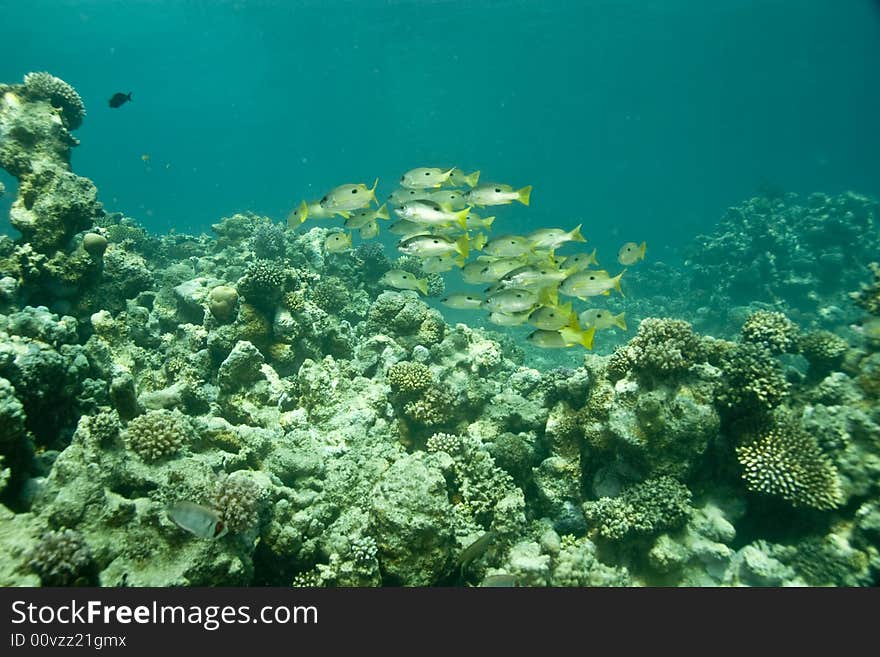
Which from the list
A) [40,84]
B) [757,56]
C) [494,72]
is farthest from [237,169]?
[40,84]

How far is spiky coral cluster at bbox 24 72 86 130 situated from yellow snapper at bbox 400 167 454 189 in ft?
27.1

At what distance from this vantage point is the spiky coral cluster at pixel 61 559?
3238 mm

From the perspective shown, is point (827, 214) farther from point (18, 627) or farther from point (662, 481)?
point (18, 627)

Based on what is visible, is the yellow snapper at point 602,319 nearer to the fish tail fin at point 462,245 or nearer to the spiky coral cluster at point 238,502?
the fish tail fin at point 462,245

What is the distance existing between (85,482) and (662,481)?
19.6 feet

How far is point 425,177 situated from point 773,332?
6.16 meters

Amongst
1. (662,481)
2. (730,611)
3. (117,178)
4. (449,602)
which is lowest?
(730,611)

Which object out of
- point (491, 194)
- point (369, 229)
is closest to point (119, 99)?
point (369, 229)

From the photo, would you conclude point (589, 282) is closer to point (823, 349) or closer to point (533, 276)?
point (533, 276)

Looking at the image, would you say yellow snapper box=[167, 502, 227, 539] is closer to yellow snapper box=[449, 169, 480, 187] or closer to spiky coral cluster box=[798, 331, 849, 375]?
yellow snapper box=[449, 169, 480, 187]

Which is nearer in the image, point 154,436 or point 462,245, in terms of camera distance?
point 154,436

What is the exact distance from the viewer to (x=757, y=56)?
91.6 meters

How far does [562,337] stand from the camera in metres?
6.35

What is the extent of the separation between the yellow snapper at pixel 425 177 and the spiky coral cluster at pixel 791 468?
6119mm
